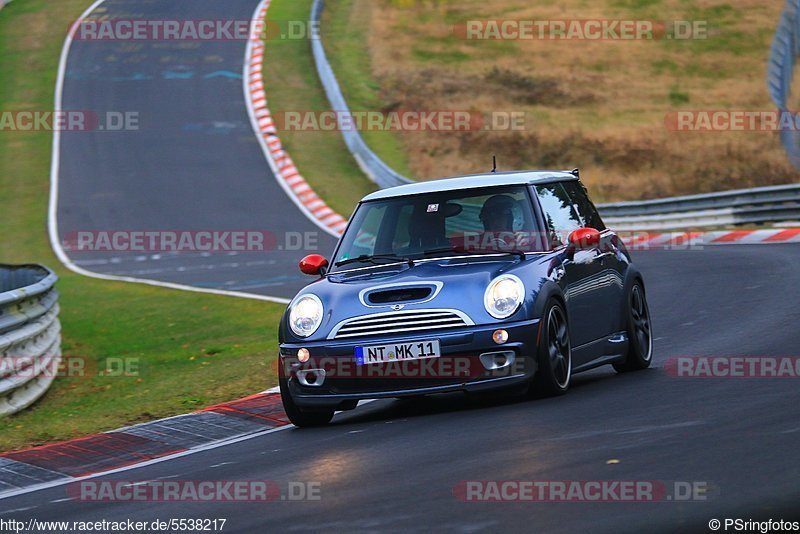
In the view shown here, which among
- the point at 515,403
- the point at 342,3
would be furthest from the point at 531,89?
the point at 515,403

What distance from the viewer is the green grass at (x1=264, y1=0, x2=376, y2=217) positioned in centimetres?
3008

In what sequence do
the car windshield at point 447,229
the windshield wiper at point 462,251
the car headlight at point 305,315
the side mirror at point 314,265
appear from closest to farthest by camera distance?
the car headlight at point 305,315
the windshield wiper at point 462,251
the car windshield at point 447,229
the side mirror at point 314,265

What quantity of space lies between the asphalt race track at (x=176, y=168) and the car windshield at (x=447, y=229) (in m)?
9.68

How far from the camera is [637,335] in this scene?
10.9 metres

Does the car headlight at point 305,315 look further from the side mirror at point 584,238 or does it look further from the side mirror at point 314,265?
A: the side mirror at point 584,238

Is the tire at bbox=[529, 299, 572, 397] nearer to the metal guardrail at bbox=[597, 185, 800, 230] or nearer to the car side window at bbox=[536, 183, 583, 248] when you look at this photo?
the car side window at bbox=[536, 183, 583, 248]

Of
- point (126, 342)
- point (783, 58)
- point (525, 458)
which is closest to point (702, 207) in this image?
point (783, 58)

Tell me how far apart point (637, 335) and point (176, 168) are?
2246 centimetres

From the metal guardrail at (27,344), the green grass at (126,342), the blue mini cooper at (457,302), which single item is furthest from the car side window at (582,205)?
the metal guardrail at (27,344)

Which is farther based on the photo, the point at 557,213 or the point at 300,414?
the point at 557,213

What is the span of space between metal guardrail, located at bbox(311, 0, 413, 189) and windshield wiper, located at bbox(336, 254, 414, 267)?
16966 millimetres

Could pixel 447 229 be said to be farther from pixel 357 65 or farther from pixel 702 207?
pixel 357 65

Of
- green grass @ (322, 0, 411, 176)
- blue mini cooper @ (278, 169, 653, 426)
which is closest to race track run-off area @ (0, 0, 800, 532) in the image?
blue mini cooper @ (278, 169, 653, 426)

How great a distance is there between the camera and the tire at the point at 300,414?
9570mm
